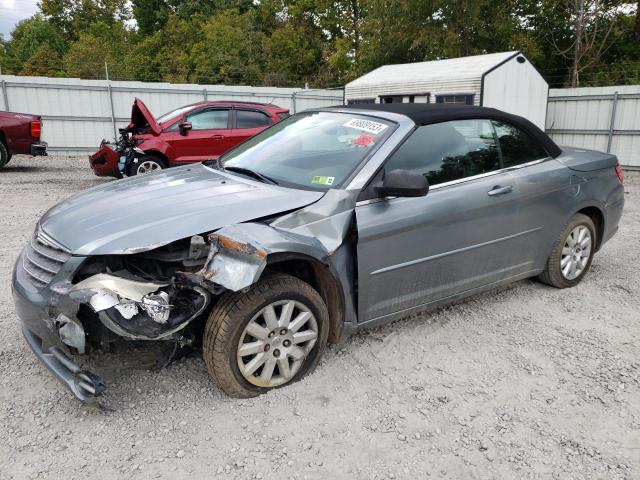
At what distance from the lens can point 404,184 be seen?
305 centimetres

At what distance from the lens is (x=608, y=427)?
9.03 feet

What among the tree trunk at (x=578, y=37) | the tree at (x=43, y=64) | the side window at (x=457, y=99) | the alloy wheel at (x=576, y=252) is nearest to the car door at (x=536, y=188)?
the alloy wheel at (x=576, y=252)

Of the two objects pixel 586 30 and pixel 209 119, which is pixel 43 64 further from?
pixel 209 119

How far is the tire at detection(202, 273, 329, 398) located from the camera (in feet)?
8.91

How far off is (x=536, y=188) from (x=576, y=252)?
0.95m

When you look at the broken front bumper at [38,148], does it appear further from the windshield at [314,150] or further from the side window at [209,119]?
the windshield at [314,150]

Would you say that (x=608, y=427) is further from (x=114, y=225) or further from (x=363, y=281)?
(x=114, y=225)

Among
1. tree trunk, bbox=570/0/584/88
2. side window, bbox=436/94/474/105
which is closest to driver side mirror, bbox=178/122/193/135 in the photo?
side window, bbox=436/94/474/105

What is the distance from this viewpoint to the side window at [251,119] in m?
10.1

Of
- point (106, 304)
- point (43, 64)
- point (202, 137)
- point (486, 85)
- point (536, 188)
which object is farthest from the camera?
point (43, 64)

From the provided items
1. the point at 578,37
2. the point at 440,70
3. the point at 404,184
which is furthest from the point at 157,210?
the point at 578,37

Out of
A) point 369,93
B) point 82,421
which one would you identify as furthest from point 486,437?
point 369,93

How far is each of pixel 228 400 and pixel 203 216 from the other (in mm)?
1014

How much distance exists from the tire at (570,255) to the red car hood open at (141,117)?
18.6 ft
